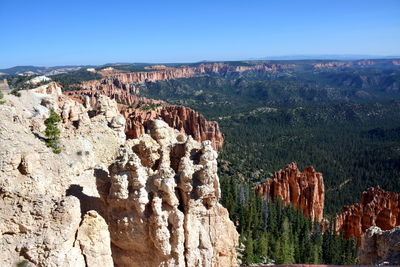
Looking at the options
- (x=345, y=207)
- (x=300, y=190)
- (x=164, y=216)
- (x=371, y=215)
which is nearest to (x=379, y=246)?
(x=164, y=216)

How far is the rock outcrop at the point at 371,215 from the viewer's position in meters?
37.8

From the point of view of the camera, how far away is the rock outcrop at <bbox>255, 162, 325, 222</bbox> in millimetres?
45812

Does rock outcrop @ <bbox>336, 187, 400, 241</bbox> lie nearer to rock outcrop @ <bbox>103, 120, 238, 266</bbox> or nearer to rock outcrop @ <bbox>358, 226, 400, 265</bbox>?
rock outcrop @ <bbox>358, 226, 400, 265</bbox>

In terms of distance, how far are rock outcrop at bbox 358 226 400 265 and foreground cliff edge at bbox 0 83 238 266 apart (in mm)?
6924

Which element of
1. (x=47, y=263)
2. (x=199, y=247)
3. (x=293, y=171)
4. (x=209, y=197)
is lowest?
(x=293, y=171)

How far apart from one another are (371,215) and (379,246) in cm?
2663

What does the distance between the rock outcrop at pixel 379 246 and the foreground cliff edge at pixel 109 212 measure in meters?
6.92

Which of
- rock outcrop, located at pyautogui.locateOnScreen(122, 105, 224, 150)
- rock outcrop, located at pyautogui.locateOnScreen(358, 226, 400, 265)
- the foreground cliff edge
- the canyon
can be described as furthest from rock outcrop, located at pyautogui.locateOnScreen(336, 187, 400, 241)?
rock outcrop, located at pyautogui.locateOnScreen(122, 105, 224, 150)

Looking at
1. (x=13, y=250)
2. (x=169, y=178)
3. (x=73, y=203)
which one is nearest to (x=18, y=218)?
(x=13, y=250)

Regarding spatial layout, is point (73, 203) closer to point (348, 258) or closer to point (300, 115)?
point (348, 258)

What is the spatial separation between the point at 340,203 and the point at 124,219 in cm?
5499

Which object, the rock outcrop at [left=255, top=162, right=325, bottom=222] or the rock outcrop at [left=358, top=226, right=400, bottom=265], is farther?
the rock outcrop at [left=255, top=162, right=325, bottom=222]

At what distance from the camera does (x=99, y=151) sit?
17812 mm

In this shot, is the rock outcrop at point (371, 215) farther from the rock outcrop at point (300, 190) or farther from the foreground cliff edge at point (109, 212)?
the foreground cliff edge at point (109, 212)
